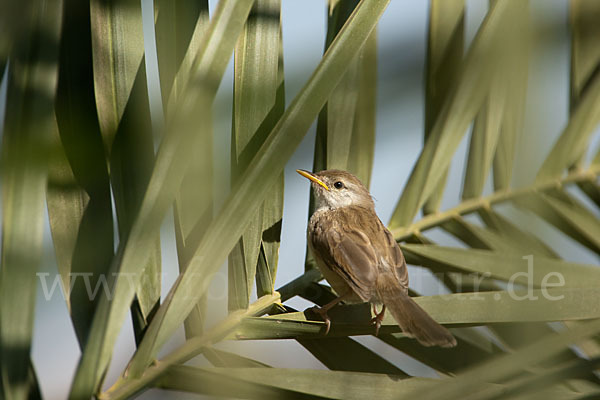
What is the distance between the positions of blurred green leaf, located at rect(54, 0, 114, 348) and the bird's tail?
0.99 meters

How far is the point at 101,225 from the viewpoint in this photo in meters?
1.91

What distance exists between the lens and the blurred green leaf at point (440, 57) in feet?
9.38

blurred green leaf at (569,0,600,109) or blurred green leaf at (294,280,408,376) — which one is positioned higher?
blurred green leaf at (569,0,600,109)

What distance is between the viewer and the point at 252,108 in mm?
2082

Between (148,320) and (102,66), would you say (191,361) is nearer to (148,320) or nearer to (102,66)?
(148,320)

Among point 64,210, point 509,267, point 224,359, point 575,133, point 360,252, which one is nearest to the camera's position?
point 64,210

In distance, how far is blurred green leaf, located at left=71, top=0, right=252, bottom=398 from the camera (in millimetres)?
1439

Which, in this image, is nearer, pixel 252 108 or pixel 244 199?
pixel 244 199

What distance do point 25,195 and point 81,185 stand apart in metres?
0.45

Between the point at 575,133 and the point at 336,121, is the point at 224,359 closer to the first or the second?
the point at 336,121

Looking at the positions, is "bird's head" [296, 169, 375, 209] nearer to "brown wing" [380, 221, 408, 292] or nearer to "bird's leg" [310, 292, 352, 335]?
"brown wing" [380, 221, 408, 292]

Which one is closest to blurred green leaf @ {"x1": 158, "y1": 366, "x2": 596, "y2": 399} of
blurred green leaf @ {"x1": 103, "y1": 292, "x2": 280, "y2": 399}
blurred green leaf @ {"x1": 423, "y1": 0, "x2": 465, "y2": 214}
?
blurred green leaf @ {"x1": 103, "y1": 292, "x2": 280, "y2": 399}

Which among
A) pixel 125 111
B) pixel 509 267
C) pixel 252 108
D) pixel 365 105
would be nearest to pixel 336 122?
pixel 365 105

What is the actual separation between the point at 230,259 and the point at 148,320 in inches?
12.7
